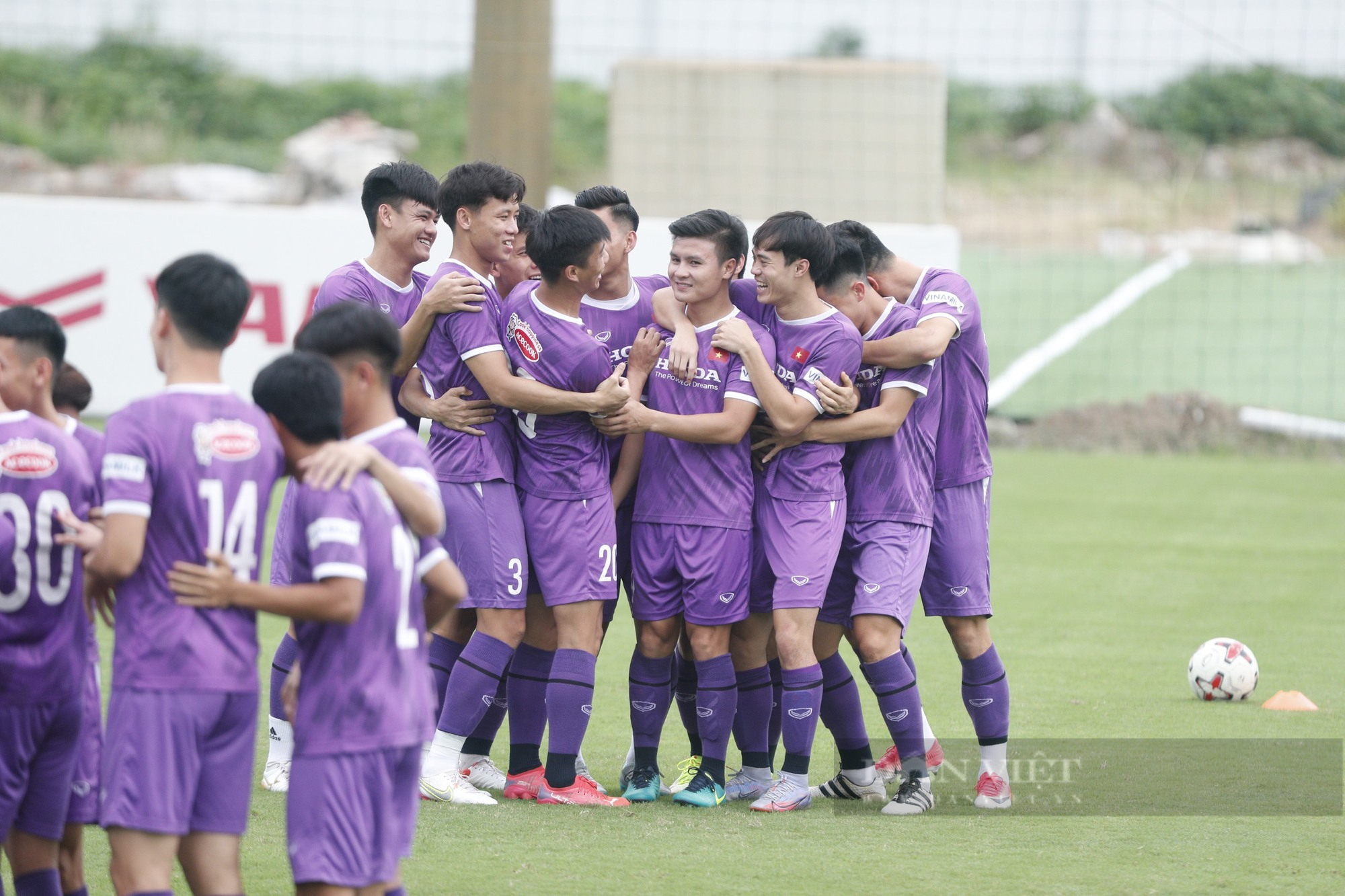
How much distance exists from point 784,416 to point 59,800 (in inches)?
101

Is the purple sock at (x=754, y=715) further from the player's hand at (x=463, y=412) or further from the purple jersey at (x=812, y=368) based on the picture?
the player's hand at (x=463, y=412)

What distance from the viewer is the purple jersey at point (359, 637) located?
3.28 m

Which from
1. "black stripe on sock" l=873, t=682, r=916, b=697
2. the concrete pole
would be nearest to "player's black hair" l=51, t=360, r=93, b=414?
"black stripe on sock" l=873, t=682, r=916, b=697

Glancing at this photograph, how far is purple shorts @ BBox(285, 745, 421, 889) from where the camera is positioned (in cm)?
323

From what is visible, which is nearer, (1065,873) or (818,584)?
(1065,873)

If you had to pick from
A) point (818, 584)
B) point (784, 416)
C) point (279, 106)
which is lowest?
point (818, 584)

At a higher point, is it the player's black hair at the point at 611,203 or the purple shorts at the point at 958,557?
the player's black hair at the point at 611,203

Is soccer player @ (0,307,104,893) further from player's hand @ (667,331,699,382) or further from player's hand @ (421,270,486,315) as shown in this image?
player's hand @ (667,331,699,382)

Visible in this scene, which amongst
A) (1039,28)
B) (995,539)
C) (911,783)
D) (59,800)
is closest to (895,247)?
(995,539)

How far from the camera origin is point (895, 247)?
13859 mm

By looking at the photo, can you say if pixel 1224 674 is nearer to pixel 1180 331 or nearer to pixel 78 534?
pixel 78 534

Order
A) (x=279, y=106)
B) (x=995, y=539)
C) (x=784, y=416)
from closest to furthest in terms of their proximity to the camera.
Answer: (x=784, y=416) → (x=995, y=539) → (x=279, y=106)

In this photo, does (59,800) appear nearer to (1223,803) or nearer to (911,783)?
(911,783)

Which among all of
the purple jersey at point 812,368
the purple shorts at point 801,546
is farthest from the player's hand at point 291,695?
the purple jersey at point 812,368
